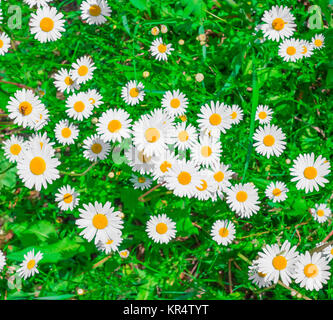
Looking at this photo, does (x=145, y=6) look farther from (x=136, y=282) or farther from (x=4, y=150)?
(x=136, y=282)

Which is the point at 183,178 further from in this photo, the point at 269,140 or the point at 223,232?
the point at 269,140

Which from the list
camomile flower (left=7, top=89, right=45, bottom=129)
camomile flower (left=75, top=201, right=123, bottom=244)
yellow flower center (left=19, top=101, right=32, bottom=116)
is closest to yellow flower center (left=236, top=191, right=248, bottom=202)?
camomile flower (left=75, top=201, right=123, bottom=244)

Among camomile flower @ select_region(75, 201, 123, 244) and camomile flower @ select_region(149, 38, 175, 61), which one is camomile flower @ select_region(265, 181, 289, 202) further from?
camomile flower @ select_region(149, 38, 175, 61)

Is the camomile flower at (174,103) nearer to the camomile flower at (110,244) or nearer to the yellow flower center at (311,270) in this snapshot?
the camomile flower at (110,244)

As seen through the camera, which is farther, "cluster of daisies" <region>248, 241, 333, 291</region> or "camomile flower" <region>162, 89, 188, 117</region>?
"camomile flower" <region>162, 89, 188, 117</region>

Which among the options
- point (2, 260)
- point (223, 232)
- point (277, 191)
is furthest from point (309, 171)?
point (2, 260)
